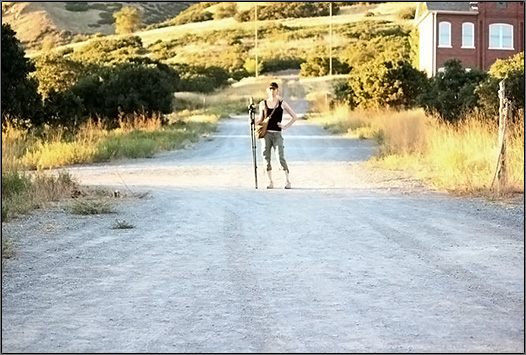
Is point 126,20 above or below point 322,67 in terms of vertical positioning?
above

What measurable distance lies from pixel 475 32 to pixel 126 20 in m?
37.4

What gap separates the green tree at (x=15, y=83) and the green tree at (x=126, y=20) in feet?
166

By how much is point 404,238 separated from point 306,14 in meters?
81.3

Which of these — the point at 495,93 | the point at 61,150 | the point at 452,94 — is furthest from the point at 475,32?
the point at 61,150

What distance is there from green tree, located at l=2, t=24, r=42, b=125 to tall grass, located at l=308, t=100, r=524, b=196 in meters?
9.50

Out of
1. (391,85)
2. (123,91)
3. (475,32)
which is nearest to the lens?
(123,91)

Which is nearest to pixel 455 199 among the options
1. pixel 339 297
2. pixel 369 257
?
pixel 369 257

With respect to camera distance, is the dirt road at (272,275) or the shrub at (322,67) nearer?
the dirt road at (272,275)

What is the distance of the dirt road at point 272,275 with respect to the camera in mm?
4793

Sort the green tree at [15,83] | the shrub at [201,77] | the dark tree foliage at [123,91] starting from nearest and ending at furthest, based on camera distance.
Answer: the green tree at [15,83] → the dark tree foliage at [123,91] → the shrub at [201,77]

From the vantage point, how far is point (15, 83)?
19.7 meters

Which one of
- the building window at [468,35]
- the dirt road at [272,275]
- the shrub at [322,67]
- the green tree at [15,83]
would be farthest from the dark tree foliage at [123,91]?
the shrub at [322,67]

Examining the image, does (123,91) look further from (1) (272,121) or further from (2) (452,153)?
(2) (452,153)

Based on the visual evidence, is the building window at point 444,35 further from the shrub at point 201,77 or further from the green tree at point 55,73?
the shrub at point 201,77
